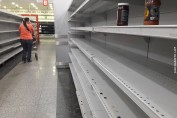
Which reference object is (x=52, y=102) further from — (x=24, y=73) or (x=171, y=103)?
(x=171, y=103)

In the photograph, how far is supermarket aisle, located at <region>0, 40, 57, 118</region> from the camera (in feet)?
9.66

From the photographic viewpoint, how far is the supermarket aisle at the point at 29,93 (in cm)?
295

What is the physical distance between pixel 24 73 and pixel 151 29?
487 centimetres

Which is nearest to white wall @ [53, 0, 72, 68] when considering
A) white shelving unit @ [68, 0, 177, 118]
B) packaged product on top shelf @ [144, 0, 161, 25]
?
white shelving unit @ [68, 0, 177, 118]

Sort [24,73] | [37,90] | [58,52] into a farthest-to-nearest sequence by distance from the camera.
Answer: [58,52], [24,73], [37,90]

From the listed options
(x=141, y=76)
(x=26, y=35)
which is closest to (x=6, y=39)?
(x=26, y=35)

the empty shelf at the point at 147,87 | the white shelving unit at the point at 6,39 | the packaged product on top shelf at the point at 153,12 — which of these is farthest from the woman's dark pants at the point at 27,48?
the packaged product on top shelf at the point at 153,12

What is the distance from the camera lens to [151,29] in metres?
0.83

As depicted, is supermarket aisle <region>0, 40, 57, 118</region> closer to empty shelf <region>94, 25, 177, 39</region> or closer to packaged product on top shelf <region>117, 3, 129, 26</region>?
packaged product on top shelf <region>117, 3, 129, 26</region>

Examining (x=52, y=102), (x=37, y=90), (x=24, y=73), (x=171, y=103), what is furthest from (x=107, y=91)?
(x=24, y=73)

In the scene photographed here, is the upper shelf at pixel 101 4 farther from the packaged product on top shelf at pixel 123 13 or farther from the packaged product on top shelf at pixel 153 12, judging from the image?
the packaged product on top shelf at pixel 153 12

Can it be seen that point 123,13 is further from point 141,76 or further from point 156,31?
point 156,31

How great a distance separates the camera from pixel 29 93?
3756 millimetres

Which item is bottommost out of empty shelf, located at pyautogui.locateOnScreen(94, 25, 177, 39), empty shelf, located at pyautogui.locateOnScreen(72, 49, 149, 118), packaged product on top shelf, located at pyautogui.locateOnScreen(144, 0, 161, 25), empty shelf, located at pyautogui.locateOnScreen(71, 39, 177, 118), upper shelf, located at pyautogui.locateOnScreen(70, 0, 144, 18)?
empty shelf, located at pyautogui.locateOnScreen(72, 49, 149, 118)
